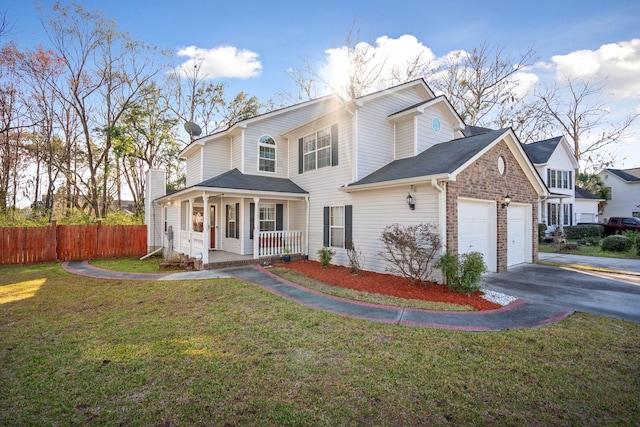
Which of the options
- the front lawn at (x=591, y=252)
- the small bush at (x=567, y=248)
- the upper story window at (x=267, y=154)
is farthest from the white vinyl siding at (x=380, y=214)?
the small bush at (x=567, y=248)

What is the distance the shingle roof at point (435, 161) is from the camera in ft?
26.6

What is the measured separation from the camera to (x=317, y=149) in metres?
12.0

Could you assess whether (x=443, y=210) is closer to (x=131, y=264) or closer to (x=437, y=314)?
(x=437, y=314)

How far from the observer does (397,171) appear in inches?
370

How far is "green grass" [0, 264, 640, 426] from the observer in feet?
9.10

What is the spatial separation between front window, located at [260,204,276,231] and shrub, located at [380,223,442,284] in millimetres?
5998

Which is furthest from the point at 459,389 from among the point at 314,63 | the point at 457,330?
the point at 314,63

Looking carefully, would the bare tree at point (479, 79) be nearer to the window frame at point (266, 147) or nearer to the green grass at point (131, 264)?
the window frame at point (266, 147)

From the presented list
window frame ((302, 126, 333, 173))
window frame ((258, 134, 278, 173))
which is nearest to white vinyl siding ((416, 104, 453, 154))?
window frame ((302, 126, 333, 173))

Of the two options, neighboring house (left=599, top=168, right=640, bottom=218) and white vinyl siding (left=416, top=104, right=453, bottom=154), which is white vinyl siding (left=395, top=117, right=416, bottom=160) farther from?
neighboring house (left=599, top=168, right=640, bottom=218)

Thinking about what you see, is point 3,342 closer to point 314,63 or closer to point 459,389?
point 459,389

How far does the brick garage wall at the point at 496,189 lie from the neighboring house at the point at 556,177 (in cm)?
Answer: 1355

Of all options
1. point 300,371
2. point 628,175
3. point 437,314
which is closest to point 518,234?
point 437,314

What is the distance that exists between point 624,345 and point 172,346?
651cm
